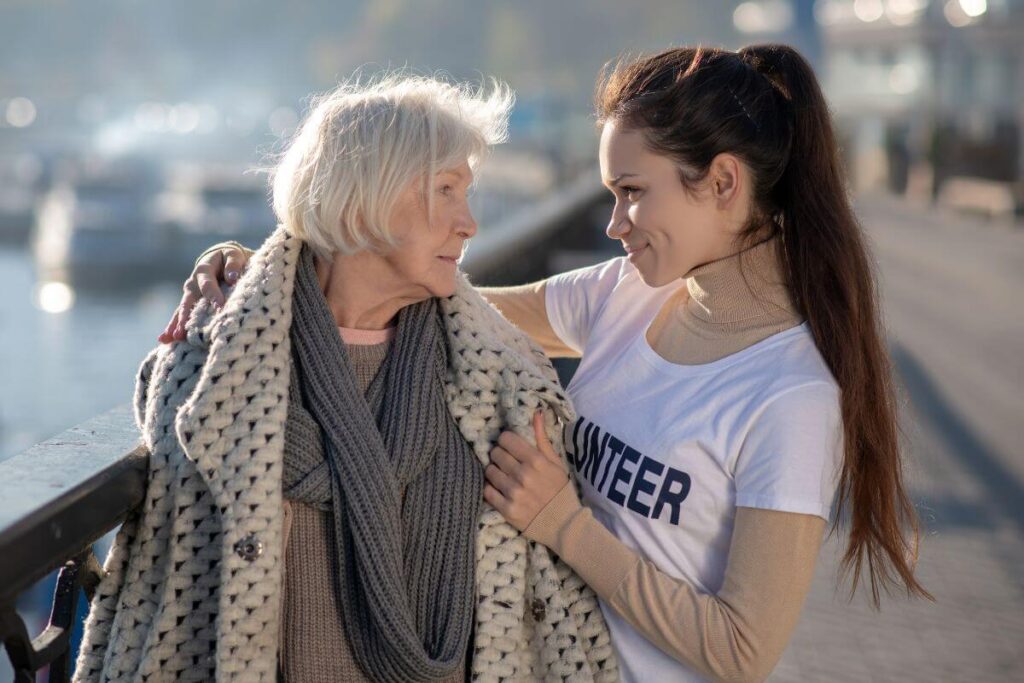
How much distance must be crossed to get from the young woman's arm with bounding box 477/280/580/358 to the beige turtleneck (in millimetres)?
595

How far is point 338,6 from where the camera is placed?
5349 inches

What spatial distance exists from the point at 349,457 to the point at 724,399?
0.67m

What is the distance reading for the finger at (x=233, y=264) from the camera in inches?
96.8

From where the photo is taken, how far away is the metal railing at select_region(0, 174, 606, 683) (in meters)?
1.72

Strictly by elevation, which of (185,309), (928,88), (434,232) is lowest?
(928,88)

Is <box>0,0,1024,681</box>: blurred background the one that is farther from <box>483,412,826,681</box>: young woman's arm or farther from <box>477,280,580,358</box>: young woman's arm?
<box>483,412,826,681</box>: young woman's arm

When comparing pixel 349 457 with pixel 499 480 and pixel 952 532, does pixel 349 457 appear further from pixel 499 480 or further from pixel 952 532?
pixel 952 532

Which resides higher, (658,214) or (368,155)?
(368,155)

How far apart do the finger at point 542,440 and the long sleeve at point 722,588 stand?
0.08 m

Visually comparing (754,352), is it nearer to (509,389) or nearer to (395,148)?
(509,389)

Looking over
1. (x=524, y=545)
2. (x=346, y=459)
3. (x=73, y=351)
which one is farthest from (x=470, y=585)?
(x=73, y=351)

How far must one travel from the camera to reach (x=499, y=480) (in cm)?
229

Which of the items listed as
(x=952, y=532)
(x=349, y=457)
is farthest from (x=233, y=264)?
(x=952, y=532)

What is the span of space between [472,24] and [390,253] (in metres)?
123
